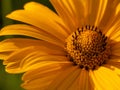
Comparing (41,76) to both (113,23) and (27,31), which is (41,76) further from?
(113,23)

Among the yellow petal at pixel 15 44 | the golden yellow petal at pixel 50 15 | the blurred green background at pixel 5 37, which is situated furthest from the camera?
the blurred green background at pixel 5 37

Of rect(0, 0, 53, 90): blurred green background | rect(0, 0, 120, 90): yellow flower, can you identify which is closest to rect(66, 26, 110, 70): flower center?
rect(0, 0, 120, 90): yellow flower

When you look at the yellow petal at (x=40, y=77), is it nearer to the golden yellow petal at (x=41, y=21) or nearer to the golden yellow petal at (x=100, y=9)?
the golden yellow petal at (x=41, y=21)

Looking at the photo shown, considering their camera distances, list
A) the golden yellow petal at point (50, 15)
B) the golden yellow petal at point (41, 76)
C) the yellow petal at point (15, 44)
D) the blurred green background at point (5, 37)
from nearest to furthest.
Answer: the golden yellow petal at point (41, 76), the yellow petal at point (15, 44), the golden yellow petal at point (50, 15), the blurred green background at point (5, 37)

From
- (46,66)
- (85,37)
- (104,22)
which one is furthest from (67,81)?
(104,22)

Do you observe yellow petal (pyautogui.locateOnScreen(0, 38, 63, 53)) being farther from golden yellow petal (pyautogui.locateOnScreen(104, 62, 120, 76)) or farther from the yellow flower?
golden yellow petal (pyautogui.locateOnScreen(104, 62, 120, 76))

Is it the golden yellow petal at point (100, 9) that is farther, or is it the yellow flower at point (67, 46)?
the golden yellow petal at point (100, 9)

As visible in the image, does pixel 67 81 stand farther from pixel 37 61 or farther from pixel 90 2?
pixel 90 2

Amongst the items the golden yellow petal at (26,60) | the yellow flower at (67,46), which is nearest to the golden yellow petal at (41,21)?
the yellow flower at (67,46)
